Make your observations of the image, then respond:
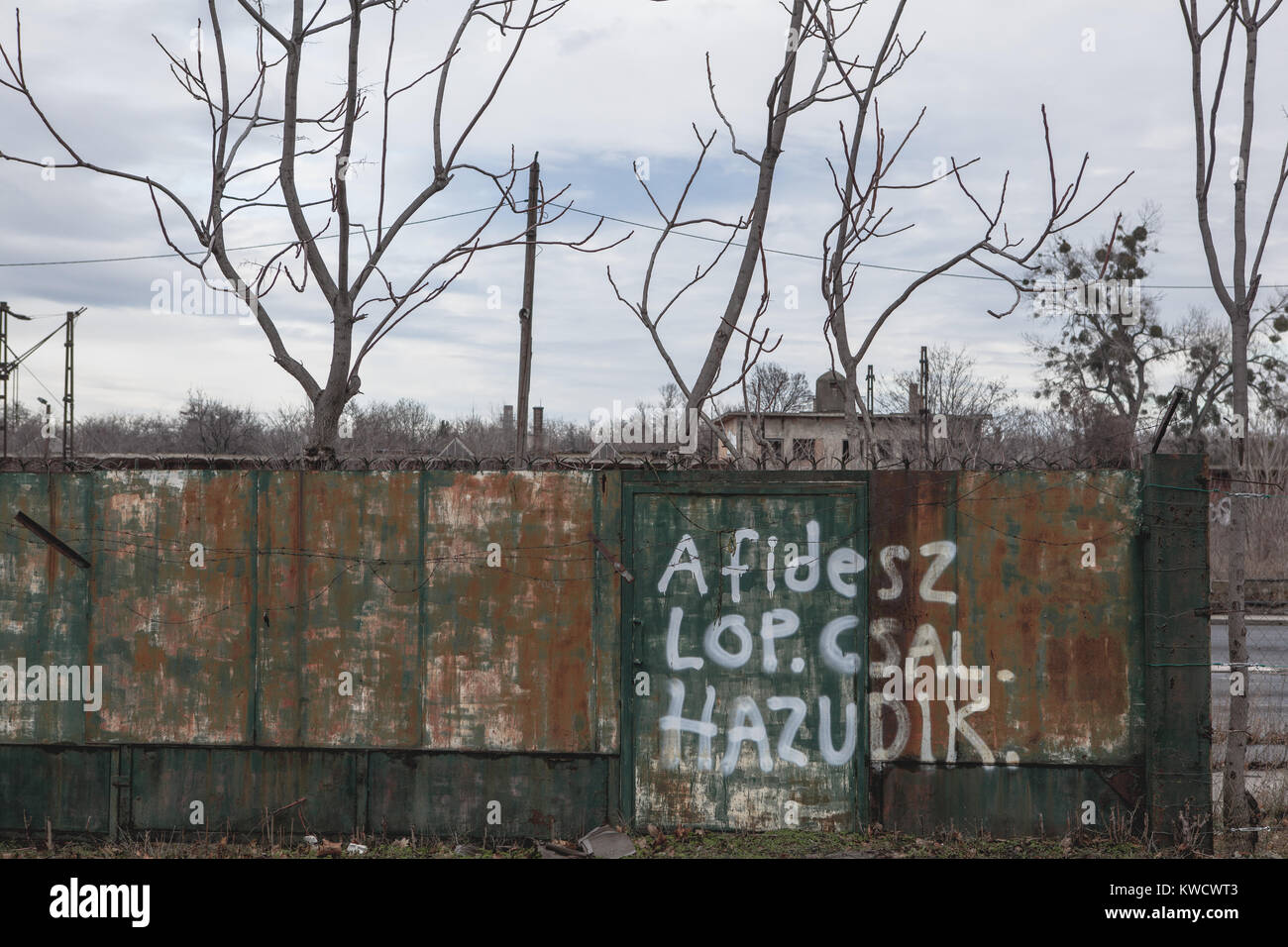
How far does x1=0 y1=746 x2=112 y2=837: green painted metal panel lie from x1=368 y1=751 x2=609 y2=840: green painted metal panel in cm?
173

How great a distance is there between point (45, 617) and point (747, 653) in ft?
14.6

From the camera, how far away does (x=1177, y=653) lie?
570 cm

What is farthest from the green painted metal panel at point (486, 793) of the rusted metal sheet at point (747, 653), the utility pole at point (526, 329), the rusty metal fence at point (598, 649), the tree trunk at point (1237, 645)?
the utility pole at point (526, 329)

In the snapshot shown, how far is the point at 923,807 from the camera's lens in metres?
5.91

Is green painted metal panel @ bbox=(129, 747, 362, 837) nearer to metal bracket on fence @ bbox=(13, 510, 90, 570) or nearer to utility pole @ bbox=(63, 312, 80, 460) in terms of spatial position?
metal bracket on fence @ bbox=(13, 510, 90, 570)

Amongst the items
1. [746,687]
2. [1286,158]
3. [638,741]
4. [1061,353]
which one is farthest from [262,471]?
[1061,353]

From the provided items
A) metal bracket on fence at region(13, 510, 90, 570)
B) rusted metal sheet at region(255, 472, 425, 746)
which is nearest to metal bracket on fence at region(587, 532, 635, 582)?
rusted metal sheet at region(255, 472, 425, 746)

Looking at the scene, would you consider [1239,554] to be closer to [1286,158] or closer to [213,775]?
[1286,158]

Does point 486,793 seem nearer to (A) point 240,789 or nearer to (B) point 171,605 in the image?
(A) point 240,789

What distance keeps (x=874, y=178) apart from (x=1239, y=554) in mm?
3368

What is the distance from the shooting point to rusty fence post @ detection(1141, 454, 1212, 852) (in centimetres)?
566

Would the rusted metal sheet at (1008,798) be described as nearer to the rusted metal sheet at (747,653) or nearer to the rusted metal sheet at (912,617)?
the rusted metal sheet at (912,617)

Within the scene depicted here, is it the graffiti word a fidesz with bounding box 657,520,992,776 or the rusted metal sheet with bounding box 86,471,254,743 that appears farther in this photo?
the rusted metal sheet with bounding box 86,471,254,743

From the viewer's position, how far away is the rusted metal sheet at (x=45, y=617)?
20.6ft
